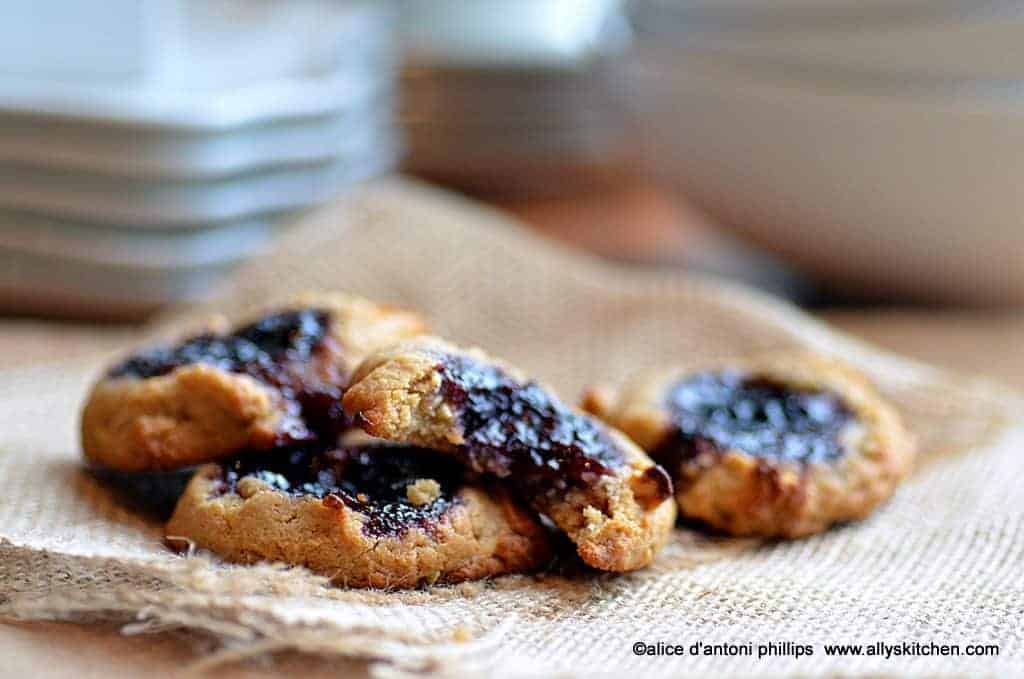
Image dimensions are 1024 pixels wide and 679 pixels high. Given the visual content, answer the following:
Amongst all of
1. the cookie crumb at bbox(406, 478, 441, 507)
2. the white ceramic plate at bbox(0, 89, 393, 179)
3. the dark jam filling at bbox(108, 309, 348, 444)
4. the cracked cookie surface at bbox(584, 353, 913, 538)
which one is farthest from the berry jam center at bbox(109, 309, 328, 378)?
the white ceramic plate at bbox(0, 89, 393, 179)

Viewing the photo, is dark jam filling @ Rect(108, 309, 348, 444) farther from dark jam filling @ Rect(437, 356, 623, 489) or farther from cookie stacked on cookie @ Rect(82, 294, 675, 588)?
dark jam filling @ Rect(437, 356, 623, 489)

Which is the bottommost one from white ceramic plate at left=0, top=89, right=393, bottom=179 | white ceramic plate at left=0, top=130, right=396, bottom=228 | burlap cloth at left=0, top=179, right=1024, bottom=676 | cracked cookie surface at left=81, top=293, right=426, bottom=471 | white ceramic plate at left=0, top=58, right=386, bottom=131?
burlap cloth at left=0, top=179, right=1024, bottom=676

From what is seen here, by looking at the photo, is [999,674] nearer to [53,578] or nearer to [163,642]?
[163,642]

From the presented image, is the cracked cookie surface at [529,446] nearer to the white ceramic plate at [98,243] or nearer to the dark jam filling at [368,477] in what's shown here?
the dark jam filling at [368,477]

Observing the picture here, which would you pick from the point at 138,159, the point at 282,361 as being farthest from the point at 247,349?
the point at 138,159

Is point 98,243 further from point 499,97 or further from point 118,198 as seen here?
point 499,97

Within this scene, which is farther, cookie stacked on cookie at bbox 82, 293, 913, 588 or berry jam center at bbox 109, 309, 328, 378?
berry jam center at bbox 109, 309, 328, 378
